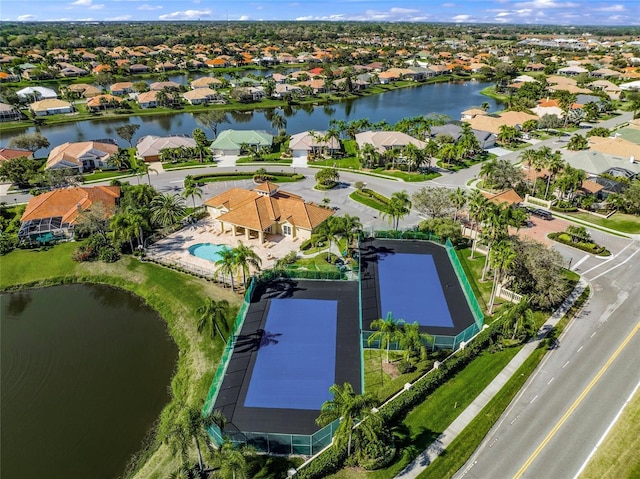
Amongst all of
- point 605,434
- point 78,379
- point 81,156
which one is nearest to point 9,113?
point 81,156

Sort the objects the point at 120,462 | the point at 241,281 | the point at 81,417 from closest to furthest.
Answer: the point at 120,462
the point at 81,417
the point at 241,281

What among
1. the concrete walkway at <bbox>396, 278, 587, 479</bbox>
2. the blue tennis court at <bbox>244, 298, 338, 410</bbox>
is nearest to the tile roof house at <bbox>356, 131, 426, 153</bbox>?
the blue tennis court at <bbox>244, 298, 338, 410</bbox>

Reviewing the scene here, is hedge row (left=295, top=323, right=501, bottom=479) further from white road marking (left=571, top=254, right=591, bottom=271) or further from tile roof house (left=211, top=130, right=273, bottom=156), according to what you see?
tile roof house (left=211, top=130, right=273, bottom=156)

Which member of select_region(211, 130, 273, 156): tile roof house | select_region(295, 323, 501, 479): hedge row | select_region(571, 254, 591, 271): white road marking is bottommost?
select_region(571, 254, 591, 271): white road marking

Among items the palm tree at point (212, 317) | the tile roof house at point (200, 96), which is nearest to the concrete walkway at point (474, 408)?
the palm tree at point (212, 317)

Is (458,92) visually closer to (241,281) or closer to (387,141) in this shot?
(387,141)

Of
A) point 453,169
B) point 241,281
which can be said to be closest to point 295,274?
point 241,281

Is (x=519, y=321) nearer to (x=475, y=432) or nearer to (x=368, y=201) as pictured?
(x=475, y=432)
